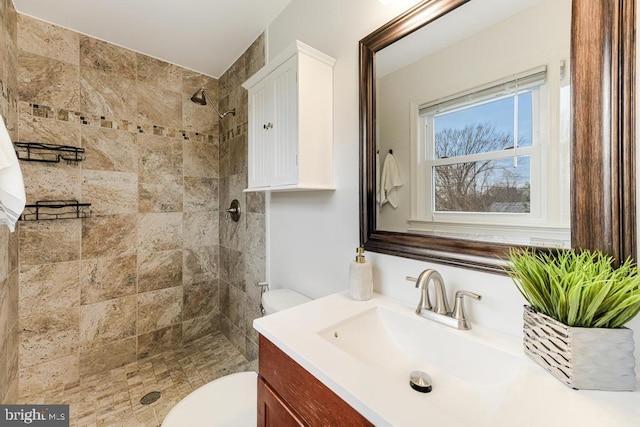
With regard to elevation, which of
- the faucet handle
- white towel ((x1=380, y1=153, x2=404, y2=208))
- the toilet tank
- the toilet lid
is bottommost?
the toilet lid

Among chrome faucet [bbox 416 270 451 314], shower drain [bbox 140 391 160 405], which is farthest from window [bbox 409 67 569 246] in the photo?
shower drain [bbox 140 391 160 405]

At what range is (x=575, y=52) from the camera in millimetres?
621

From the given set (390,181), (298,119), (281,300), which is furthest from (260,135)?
(281,300)

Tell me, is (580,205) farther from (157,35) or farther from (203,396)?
(157,35)

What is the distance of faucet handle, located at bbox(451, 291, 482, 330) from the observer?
30.1 inches

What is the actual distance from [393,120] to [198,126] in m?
1.92

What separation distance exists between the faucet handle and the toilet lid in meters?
0.89

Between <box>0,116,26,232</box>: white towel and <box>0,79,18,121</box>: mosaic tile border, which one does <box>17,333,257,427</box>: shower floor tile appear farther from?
<box>0,79,18,121</box>: mosaic tile border

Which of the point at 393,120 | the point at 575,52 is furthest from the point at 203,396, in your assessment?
the point at 575,52

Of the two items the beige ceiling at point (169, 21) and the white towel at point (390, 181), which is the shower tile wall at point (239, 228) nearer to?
the beige ceiling at point (169, 21)

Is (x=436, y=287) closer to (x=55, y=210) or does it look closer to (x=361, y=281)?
(x=361, y=281)

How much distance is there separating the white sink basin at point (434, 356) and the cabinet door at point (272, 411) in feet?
0.67

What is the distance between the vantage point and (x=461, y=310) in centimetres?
78
